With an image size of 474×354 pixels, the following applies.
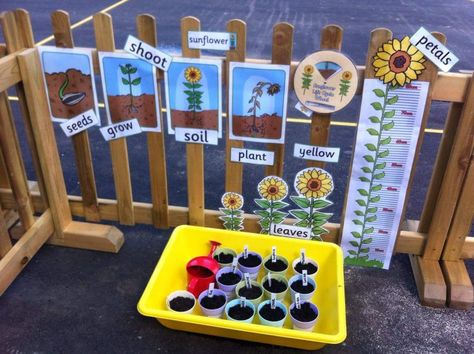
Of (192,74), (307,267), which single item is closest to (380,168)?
(307,267)

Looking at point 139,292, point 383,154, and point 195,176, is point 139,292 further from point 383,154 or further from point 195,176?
point 383,154

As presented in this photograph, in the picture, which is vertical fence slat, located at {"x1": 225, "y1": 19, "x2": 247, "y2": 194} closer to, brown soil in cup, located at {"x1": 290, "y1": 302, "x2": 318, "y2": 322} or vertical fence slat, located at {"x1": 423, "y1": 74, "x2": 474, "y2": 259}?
brown soil in cup, located at {"x1": 290, "y1": 302, "x2": 318, "y2": 322}

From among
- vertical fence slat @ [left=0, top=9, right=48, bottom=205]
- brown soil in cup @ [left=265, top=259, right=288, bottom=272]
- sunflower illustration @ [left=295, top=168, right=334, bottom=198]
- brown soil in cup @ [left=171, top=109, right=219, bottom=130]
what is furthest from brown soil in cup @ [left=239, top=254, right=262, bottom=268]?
vertical fence slat @ [left=0, top=9, right=48, bottom=205]

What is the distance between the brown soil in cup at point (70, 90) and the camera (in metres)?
2.70

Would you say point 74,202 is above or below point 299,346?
above

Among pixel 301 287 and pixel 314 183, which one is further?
pixel 314 183

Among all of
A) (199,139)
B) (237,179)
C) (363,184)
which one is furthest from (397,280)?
(199,139)

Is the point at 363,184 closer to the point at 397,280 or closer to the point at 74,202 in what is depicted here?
the point at 397,280

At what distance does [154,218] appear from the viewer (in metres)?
3.21

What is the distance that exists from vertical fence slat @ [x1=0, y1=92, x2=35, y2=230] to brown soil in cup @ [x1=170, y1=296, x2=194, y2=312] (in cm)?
118

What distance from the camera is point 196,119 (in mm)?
2711

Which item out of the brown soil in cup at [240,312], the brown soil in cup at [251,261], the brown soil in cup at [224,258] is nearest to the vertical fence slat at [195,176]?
the brown soil in cup at [224,258]

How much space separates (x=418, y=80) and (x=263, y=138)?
90cm

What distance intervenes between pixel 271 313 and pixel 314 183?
831 mm
